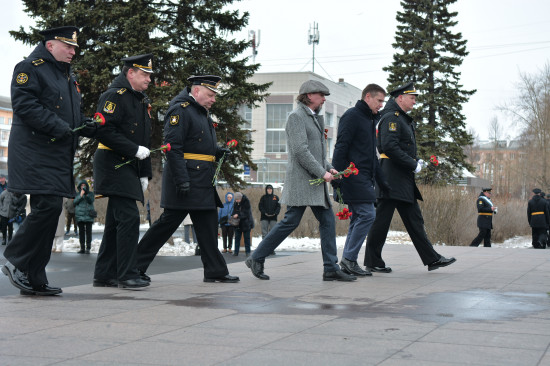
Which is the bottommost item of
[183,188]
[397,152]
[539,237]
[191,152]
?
[539,237]

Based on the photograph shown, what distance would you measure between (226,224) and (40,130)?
13.1 m

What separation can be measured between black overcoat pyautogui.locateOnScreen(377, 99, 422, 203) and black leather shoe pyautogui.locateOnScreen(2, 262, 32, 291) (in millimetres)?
3985

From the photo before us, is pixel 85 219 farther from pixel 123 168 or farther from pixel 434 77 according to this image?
A: pixel 434 77

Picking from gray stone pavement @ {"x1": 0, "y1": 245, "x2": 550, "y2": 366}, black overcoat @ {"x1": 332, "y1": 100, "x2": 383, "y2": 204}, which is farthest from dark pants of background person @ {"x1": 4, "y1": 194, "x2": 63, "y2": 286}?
black overcoat @ {"x1": 332, "y1": 100, "x2": 383, "y2": 204}

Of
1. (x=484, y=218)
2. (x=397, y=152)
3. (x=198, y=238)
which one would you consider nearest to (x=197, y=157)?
(x=198, y=238)

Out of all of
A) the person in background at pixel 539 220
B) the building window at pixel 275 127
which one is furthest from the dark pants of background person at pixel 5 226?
the building window at pixel 275 127

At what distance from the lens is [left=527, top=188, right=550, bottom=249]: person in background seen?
24516 mm

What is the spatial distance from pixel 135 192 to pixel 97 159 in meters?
0.46

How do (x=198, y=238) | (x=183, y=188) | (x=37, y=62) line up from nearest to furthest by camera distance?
(x=37, y=62) → (x=183, y=188) → (x=198, y=238)

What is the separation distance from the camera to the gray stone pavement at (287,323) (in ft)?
13.3

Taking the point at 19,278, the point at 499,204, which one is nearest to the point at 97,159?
the point at 19,278

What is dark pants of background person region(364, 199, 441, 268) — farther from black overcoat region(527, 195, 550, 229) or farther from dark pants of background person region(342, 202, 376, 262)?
black overcoat region(527, 195, 550, 229)

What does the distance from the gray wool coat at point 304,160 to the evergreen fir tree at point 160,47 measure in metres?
11.2

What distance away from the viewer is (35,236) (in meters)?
6.27
